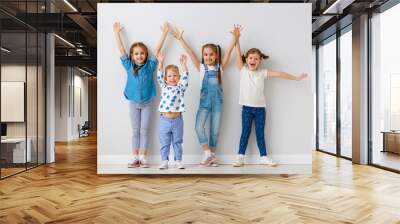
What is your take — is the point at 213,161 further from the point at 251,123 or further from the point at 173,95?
the point at 173,95

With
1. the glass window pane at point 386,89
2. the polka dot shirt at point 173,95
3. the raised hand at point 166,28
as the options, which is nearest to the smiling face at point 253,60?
the polka dot shirt at point 173,95

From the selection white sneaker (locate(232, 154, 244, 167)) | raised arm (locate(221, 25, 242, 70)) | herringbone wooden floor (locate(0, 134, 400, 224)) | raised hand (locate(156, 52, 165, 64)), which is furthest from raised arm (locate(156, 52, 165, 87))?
white sneaker (locate(232, 154, 244, 167))

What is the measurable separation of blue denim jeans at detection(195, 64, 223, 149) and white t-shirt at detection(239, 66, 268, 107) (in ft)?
0.98

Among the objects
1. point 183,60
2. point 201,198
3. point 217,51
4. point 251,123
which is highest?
point 217,51

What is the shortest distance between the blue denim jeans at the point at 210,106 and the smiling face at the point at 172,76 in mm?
354

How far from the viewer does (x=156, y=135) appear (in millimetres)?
4805

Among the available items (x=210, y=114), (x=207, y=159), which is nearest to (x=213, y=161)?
(x=207, y=159)

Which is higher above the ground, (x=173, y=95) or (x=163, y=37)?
(x=163, y=37)

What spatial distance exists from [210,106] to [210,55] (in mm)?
606

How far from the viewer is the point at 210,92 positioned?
15.2ft

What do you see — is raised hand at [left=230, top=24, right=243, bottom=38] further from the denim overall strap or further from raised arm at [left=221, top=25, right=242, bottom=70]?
the denim overall strap

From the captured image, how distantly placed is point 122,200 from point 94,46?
9.62 metres

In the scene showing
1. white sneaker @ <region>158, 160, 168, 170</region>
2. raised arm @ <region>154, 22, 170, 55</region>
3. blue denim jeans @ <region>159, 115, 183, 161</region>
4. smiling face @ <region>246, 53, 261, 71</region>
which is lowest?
white sneaker @ <region>158, 160, 168, 170</region>

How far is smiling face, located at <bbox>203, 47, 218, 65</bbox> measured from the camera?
→ 4602 millimetres
